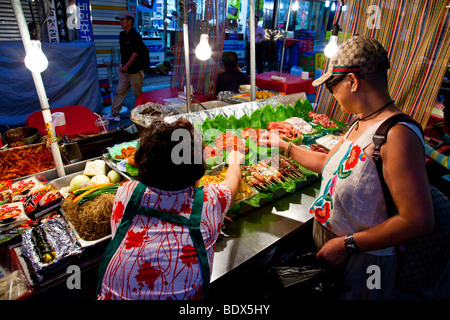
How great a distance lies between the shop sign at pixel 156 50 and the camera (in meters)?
13.3

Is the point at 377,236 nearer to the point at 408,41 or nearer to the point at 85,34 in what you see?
the point at 408,41

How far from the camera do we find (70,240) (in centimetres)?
186

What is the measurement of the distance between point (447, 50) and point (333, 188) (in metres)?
3.46

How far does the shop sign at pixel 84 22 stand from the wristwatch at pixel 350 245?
9.12m

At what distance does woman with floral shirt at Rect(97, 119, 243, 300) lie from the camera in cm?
127

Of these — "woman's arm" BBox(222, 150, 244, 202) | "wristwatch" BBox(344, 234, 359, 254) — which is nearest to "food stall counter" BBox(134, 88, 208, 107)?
"woman's arm" BBox(222, 150, 244, 202)

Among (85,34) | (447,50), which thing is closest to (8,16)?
(85,34)

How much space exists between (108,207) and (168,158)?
1.04m

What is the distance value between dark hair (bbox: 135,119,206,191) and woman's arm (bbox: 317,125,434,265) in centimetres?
97

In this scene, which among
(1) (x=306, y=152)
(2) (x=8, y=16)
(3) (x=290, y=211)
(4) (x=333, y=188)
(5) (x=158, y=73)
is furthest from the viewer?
(5) (x=158, y=73)

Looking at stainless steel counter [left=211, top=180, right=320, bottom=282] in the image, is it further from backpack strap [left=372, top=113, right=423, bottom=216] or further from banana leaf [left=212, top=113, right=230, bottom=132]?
banana leaf [left=212, top=113, right=230, bottom=132]

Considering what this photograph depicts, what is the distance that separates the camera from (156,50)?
44.6 ft

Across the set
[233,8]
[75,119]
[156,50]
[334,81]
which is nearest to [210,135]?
[334,81]

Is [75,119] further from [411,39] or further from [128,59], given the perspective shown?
[411,39]
